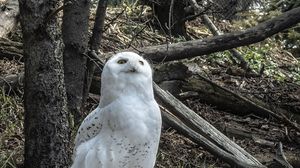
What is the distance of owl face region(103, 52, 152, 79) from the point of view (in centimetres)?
255

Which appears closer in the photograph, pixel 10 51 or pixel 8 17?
pixel 10 51

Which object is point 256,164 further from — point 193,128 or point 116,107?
point 116,107

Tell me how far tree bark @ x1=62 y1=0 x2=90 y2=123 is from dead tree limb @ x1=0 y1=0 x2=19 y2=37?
236cm

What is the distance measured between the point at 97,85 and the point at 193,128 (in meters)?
1.26

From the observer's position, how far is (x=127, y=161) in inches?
103

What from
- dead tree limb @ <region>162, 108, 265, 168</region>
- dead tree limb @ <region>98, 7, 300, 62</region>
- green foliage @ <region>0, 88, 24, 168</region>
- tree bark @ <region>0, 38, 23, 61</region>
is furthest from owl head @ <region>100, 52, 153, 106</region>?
tree bark @ <region>0, 38, 23, 61</region>

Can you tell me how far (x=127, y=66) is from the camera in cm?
255

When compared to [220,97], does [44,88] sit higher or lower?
higher

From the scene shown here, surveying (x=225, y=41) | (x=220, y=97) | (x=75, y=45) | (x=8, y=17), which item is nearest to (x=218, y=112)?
(x=220, y=97)

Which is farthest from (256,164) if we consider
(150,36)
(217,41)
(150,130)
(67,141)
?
(150,36)

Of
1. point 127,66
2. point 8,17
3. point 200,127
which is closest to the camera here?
point 127,66

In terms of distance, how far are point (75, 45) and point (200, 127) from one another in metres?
1.27

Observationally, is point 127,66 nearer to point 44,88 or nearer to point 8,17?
point 44,88

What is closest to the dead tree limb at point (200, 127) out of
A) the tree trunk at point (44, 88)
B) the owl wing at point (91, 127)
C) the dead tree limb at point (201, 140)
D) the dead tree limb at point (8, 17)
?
A: the dead tree limb at point (201, 140)
